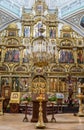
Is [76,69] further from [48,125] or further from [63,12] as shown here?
[48,125]

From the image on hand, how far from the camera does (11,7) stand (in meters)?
22.7

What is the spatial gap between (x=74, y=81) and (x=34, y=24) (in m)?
6.68

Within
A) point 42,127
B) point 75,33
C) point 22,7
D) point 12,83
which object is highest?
point 22,7

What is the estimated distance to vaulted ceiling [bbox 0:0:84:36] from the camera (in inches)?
872

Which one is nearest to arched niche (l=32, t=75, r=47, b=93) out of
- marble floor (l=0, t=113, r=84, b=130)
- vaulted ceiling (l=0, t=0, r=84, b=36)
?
vaulted ceiling (l=0, t=0, r=84, b=36)

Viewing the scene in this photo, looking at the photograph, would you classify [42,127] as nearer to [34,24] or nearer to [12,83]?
[12,83]

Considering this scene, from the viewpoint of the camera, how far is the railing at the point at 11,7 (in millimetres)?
22328

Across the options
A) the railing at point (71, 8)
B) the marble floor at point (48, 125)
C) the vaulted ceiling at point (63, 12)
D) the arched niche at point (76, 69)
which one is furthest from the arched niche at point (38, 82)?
the marble floor at point (48, 125)

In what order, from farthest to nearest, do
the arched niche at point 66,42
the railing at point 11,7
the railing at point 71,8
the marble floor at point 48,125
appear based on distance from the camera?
1. the railing at point 11,7
2. the railing at point 71,8
3. the arched niche at point 66,42
4. the marble floor at point 48,125

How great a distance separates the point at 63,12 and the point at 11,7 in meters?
5.20

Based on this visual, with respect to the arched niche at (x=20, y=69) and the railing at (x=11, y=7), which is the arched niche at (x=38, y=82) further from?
the railing at (x=11, y=7)

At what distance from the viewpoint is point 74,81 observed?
2061cm

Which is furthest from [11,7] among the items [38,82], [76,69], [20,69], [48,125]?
[48,125]

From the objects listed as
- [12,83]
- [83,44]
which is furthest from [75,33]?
[12,83]
